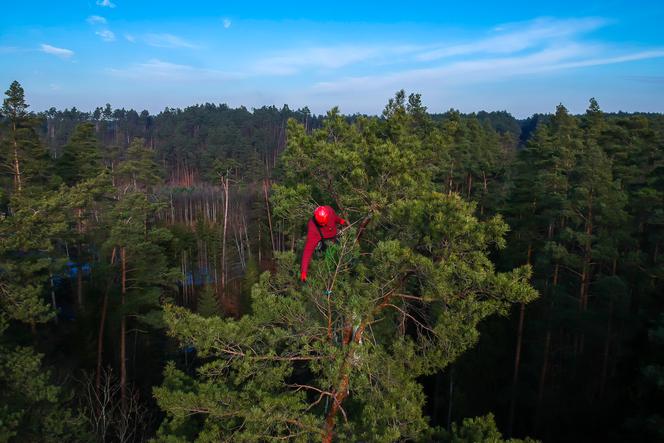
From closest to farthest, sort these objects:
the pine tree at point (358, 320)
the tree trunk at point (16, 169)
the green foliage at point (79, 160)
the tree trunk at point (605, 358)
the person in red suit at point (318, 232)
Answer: the pine tree at point (358, 320)
the person in red suit at point (318, 232)
the tree trunk at point (605, 358)
the tree trunk at point (16, 169)
the green foliage at point (79, 160)

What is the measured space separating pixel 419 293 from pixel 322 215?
2.28 meters

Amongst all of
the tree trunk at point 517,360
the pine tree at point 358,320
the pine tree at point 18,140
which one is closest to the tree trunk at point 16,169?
the pine tree at point 18,140

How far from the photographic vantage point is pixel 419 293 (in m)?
7.09

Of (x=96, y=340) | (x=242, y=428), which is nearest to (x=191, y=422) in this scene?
(x=242, y=428)

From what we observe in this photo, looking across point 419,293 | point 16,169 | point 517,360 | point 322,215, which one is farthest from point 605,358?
point 16,169

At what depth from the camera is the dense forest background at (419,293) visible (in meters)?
7.88

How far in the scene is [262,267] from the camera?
35.7 metres

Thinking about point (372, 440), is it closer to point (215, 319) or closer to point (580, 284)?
point (215, 319)

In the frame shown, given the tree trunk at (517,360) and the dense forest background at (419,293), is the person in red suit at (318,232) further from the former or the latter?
the tree trunk at (517,360)

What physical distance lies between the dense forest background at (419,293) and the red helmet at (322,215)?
3.70 ft

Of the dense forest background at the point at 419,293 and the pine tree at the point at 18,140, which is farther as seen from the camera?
the pine tree at the point at 18,140

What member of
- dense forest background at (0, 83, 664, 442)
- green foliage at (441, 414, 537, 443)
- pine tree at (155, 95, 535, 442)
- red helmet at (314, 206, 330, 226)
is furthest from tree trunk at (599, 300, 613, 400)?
red helmet at (314, 206, 330, 226)

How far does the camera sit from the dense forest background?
7883mm

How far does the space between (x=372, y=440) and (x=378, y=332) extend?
11.1 ft
